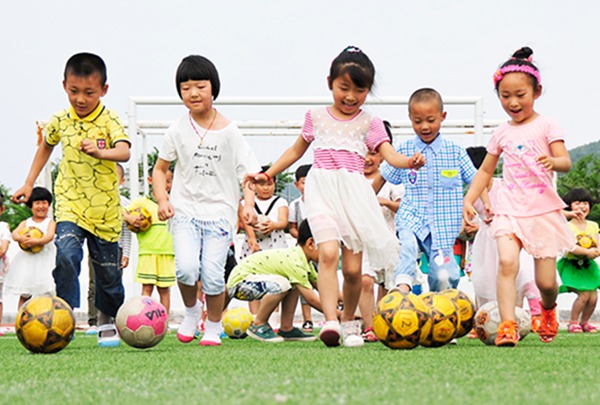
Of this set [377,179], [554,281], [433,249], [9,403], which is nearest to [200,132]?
[377,179]

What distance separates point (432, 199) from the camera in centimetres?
802

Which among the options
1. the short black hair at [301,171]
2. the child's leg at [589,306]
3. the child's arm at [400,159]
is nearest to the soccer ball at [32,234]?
the short black hair at [301,171]

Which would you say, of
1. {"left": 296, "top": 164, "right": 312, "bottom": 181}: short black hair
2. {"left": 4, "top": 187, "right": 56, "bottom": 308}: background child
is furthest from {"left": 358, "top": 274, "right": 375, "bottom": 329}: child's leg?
{"left": 4, "top": 187, "right": 56, "bottom": 308}: background child

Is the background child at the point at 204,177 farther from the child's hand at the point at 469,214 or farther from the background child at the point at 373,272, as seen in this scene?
the child's hand at the point at 469,214

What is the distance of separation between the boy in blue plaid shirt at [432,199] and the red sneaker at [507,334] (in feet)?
4.43

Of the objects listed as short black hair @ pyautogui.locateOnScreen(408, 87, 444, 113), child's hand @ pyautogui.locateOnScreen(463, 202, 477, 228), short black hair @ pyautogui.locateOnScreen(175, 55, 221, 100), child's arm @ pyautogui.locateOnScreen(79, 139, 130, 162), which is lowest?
child's hand @ pyautogui.locateOnScreen(463, 202, 477, 228)

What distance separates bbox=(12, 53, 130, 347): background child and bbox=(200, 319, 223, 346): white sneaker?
692 millimetres

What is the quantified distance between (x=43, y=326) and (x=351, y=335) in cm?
220

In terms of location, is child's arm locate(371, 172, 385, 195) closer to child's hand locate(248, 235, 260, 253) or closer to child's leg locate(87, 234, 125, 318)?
child's leg locate(87, 234, 125, 318)

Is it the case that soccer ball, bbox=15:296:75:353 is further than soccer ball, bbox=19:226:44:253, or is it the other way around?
soccer ball, bbox=19:226:44:253

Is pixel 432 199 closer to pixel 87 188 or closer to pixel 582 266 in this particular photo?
pixel 87 188

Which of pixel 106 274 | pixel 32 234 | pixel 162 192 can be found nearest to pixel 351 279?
pixel 162 192

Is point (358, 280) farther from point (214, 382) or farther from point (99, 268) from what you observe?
point (214, 382)

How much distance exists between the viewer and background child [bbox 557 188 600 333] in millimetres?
11398
